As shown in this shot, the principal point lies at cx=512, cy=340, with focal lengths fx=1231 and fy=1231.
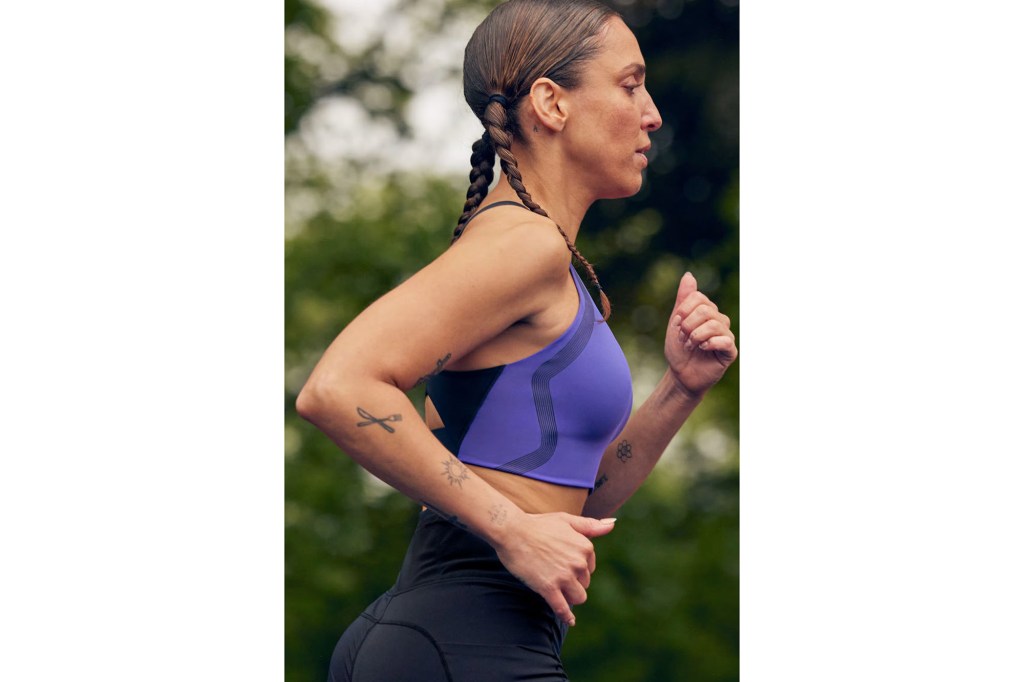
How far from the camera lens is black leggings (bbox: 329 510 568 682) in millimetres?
2742

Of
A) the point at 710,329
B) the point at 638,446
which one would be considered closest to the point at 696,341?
the point at 710,329

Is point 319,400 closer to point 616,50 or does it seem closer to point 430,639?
point 430,639

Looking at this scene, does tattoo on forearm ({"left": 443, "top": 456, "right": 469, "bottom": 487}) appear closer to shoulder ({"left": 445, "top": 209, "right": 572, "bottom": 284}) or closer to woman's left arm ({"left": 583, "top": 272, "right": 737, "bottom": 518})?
shoulder ({"left": 445, "top": 209, "right": 572, "bottom": 284})

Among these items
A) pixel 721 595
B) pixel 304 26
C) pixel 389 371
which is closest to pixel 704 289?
A: pixel 721 595

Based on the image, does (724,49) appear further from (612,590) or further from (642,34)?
(612,590)

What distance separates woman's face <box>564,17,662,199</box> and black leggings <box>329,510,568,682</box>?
3.29 feet

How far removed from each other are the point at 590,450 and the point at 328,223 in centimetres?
402

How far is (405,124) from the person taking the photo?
6531mm

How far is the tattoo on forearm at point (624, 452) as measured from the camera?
3.53 meters

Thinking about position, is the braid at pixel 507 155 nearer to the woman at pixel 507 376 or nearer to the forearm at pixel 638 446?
the woman at pixel 507 376

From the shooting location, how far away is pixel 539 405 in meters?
2.92

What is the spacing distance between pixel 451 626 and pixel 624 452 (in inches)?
37.0

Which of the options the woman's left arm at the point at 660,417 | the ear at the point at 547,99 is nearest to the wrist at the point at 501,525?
the woman's left arm at the point at 660,417

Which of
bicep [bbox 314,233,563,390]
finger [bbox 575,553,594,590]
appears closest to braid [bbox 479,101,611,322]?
bicep [bbox 314,233,563,390]
